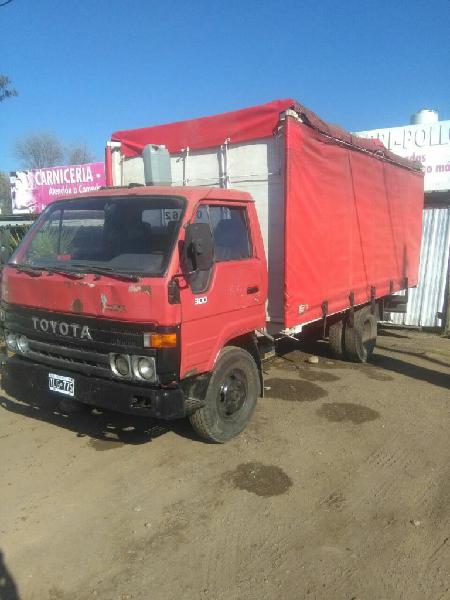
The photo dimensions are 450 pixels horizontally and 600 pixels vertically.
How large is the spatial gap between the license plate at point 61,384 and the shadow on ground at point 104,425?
0.28 m

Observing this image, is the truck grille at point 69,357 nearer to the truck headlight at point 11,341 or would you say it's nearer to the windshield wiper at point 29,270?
the truck headlight at point 11,341

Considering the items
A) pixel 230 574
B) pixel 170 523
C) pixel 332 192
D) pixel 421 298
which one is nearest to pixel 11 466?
pixel 170 523

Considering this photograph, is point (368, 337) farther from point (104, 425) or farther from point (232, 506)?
point (232, 506)

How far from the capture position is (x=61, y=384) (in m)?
4.01

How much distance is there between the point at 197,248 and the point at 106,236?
101cm

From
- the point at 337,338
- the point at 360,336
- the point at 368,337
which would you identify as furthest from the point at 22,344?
the point at 368,337

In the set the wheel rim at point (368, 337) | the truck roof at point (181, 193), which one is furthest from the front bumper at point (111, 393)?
the wheel rim at point (368, 337)

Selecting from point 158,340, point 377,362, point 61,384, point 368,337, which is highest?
point 158,340

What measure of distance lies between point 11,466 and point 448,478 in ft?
11.5

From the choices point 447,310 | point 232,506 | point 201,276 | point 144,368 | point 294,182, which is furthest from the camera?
point 447,310

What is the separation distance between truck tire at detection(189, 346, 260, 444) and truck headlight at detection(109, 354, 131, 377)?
74 centimetres

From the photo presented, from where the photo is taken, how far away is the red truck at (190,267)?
3.68 meters

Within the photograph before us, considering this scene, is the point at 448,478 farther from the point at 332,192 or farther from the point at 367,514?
the point at 332,192

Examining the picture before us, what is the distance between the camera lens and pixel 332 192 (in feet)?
18.4
